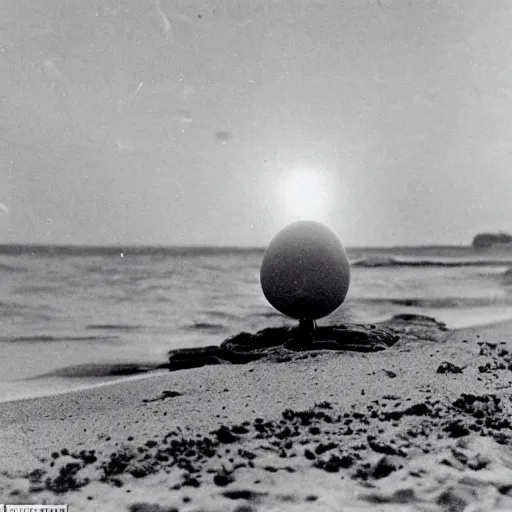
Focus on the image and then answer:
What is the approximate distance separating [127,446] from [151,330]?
7.10m

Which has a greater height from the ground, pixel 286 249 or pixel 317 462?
pixel 286 249

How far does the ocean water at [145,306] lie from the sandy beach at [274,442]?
5.89 ft

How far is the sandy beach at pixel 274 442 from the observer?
11.8 ft

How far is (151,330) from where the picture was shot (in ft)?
37.2

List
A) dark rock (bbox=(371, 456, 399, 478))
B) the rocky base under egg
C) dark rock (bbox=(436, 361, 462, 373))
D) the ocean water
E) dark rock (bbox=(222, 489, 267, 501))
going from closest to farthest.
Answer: dark rock (bbox=(222, 489, 267, 501)) → dark rock (bbox=(371, 456, 399, 478)) → dark rock (bbox=(436, 361, 462, 373)) → the rocky base under egg → the ocean water

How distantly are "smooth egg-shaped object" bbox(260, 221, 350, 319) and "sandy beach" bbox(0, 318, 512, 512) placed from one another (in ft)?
4.20

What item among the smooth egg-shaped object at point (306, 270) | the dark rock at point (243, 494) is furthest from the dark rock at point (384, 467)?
the smooth egg-shaped object at point (306, 270)

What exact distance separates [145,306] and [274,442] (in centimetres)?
1280

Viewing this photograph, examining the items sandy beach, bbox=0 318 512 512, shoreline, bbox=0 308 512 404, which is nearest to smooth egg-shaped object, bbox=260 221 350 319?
sandy beach, bbox=0 318 512 512

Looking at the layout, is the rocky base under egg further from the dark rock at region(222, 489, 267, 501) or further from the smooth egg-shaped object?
the dark rock at region(222, 489, 267, 501)

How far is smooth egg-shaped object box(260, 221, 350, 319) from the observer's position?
7773 millimetres

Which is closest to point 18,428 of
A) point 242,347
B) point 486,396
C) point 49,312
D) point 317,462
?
point 317,462

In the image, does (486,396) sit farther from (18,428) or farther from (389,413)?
(18,428)

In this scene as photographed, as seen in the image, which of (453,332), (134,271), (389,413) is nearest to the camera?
(389,413)
